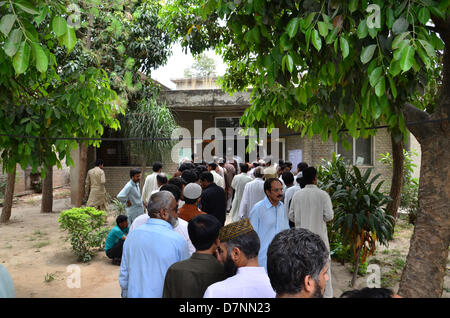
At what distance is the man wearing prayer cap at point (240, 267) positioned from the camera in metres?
2.06

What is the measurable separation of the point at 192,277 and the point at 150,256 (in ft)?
1.71

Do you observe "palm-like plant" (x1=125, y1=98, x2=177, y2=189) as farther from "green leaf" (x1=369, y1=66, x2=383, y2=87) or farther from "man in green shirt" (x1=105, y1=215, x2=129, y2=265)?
"green leaf" (x1=369, y1=66, x2=383, y2=87)

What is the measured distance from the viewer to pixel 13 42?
6.35 ft

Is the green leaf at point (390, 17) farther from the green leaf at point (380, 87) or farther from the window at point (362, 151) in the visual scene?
the window at point (362, 151)

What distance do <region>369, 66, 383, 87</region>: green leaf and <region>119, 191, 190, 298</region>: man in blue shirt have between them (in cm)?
166

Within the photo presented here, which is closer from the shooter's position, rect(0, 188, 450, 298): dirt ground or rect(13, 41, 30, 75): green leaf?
rect(13, 41, 30, 75): green leaf

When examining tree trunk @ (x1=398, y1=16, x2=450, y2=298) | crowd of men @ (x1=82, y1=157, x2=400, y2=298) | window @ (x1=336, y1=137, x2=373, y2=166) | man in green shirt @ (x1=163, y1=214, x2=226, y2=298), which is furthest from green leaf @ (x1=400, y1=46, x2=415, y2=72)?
window @ (x1=336, y1=137, x2=373, y2=166)

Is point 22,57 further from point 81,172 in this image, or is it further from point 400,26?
point 81,172

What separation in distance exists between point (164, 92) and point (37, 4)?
11.0m

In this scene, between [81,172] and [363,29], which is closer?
[363,29]

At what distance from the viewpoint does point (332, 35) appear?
7.76ft

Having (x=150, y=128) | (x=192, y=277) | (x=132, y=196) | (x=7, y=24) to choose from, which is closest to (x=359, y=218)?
(x=192, y=277)

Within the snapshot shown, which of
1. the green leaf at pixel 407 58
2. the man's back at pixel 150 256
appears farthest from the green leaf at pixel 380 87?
the man's back at pixel 150 256

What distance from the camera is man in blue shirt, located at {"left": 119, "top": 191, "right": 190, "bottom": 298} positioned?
2732 mm
